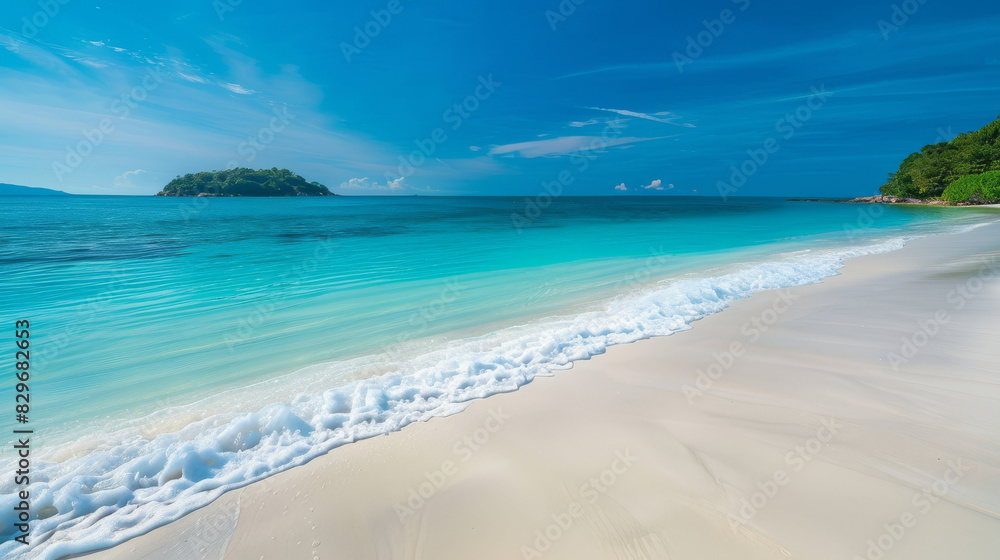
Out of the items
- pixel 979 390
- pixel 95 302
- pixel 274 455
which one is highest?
pixel 95 302

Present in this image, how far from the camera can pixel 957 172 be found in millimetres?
64875

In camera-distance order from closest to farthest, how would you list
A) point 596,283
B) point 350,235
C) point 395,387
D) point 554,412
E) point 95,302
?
1. point 554,412
2. point 395,387
3. point 95,302
4. point 596,283
5. point 350,235

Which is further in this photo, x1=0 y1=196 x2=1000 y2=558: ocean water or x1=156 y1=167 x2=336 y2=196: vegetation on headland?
x1=156 y1=167 x2=336 y2=196: vegetation on headland

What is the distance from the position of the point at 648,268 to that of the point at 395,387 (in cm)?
1179

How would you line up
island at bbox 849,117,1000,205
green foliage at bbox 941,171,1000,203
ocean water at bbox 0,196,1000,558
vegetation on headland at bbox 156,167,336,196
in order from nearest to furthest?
1. ocean water at bbox 0,196,1000,558
2. green foliage at bbox 941,171,1000,203
3. island at bbox 849,117,1000,205
4. vegetation on headland at bbox 156,167,336,196

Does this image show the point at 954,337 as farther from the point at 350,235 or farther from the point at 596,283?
the point at 350,235

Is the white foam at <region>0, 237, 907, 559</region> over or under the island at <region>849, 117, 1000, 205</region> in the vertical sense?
under

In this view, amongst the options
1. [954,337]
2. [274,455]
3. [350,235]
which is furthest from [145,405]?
[350,235]

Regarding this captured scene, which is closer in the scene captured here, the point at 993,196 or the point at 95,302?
the point at 95,302

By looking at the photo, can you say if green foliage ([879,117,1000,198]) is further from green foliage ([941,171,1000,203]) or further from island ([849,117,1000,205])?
green foliage ([941,171,1000,203])

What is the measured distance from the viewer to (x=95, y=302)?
9.05 m

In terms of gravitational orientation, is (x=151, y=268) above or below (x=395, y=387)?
above

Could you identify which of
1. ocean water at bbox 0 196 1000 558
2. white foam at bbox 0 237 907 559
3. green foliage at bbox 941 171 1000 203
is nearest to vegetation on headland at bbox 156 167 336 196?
ocean water at bbox 0 196 1000 558

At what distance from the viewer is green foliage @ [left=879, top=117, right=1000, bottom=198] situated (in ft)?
206
